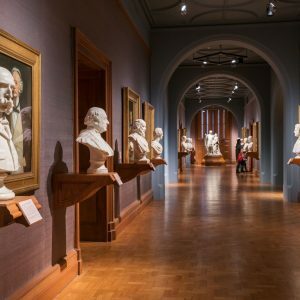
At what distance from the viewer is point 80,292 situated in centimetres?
494

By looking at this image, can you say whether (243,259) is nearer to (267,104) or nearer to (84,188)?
(84,188)

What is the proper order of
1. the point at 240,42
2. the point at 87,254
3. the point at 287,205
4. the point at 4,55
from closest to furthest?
1. the point at 4,55
2. the point at 87,254
3. the point at 287,205
4. the point at 240,42

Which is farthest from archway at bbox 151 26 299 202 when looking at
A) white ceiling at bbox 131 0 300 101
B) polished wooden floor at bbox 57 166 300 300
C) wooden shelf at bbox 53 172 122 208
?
wooden shelf at bbox 53 172 122 208

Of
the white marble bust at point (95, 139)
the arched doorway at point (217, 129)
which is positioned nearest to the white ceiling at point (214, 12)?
the white marble bust at point (95, 139)

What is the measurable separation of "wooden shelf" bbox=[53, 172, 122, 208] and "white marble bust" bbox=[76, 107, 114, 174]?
49 cm

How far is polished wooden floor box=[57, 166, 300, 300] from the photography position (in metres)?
4.96

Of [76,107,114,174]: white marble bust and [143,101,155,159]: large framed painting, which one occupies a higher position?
[143,101,155,159]: large framed painting

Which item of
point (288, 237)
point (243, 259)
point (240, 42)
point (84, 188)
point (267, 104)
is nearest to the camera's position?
point (84, 188)

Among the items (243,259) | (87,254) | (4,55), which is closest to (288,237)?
(243,259)

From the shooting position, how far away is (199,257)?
641 cm

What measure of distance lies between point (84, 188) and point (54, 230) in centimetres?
57

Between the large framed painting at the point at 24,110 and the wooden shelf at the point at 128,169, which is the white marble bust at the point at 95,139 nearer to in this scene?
the large framed painting at the point at 24,110

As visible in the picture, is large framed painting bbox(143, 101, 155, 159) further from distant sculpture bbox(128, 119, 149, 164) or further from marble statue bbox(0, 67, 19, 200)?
marble statue bbox(0, 67, 19, 200)

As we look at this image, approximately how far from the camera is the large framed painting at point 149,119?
37.4 feet
